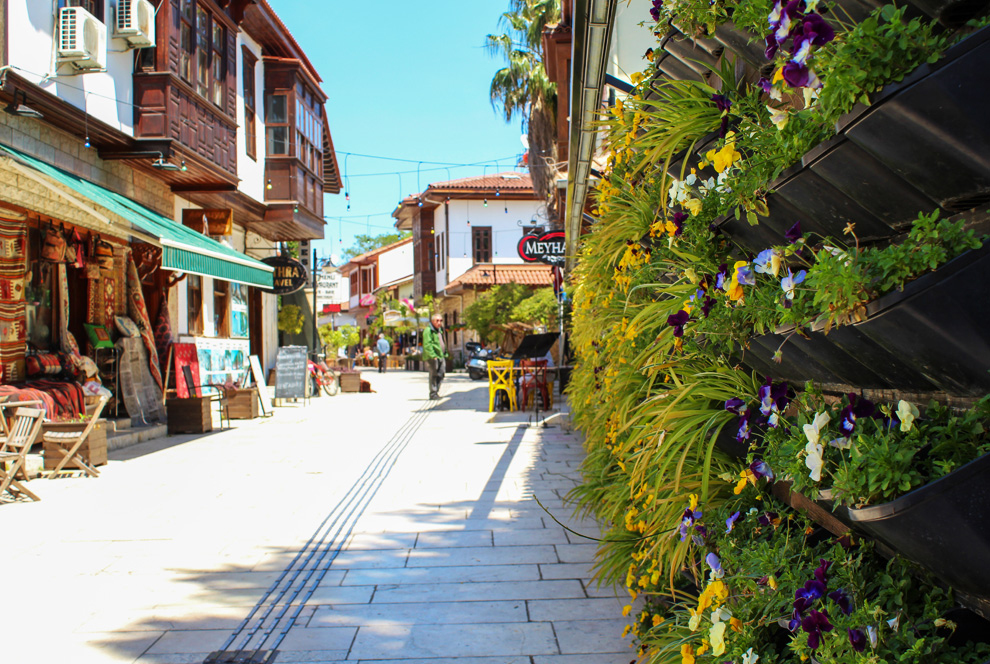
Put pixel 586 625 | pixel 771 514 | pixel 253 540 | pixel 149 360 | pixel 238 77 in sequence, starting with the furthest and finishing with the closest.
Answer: pixel 238 77 < pixel 149 360 < pixel 253 540 < pixel 586 625 < pixel 771 514

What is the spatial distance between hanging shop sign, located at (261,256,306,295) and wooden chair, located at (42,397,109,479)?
984cm

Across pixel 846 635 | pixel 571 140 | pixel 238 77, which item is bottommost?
pixel 846 635

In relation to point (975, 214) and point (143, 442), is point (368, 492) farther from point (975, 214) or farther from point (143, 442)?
point (975, 214)

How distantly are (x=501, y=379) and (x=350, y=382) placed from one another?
8.31 m

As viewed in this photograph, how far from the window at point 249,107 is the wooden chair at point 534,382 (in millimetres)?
7127

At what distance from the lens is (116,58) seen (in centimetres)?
995

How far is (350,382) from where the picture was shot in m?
20.6

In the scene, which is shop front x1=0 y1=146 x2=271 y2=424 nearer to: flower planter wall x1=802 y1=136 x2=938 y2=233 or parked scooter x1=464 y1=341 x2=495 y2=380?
flower planter wall x1=802 y1=136 x2=938 y2=233

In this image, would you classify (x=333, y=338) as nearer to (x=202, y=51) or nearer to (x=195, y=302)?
(x=195, y=302)

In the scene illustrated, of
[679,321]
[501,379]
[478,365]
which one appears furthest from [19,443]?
[478,365]

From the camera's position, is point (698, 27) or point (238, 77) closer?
point (698, 27)

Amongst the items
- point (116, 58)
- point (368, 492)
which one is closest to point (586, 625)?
point (368, 492)

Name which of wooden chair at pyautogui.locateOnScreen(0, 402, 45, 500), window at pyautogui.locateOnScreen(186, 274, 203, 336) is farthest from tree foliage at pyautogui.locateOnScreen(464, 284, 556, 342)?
wooden chair at pyautogui.locateOnScreen(0, 402, 45, 500)

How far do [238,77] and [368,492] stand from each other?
35.5 feet
